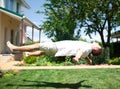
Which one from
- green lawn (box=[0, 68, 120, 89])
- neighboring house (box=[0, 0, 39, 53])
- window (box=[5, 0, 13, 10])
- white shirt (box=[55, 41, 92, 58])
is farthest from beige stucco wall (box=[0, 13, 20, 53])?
white shirt (box=[55, 41, 92, 58])

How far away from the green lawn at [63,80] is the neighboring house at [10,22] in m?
10.1

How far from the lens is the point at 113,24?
2778 centimetres

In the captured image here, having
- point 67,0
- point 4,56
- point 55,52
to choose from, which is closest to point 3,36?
point 4,56

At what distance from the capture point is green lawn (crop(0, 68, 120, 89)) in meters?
11.8

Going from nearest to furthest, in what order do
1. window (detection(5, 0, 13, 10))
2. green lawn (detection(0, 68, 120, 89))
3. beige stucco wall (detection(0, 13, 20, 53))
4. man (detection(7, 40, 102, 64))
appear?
1. man (detection(7, 40, 102, 64))
2. green lawn (detection(0, 68, 120, 89))
3. beige stucco wall (detection(0, 13, 20, 53))
4. window (detection(5, 0, 13, 10))

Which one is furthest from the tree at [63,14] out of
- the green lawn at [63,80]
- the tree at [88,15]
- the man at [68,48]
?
the man at [68,48]

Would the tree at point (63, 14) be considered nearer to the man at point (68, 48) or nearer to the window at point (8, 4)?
the window at point (8, 4)

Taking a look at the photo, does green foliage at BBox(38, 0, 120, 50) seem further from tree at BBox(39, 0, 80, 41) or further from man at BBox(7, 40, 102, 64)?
man at BBox(7, 40, 102, 64)

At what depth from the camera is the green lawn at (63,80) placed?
11.8 m

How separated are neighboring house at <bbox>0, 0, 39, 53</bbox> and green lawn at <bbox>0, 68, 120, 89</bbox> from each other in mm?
10122

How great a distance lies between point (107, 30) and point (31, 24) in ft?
28.9

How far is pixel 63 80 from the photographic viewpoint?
13203 mm

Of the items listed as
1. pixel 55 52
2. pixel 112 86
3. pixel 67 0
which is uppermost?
pixel 67 0

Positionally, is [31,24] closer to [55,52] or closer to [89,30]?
[89,30]
